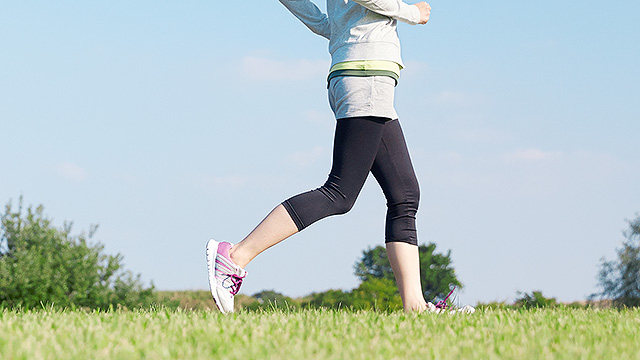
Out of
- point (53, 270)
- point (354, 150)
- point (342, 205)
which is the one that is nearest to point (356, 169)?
point (354, 150)

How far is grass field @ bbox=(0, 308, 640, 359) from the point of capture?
2838mm

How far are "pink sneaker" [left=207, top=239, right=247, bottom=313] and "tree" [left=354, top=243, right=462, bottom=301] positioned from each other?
12.4 metres

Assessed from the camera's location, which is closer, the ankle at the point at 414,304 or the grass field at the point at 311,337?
the grass field at the point at 311,337

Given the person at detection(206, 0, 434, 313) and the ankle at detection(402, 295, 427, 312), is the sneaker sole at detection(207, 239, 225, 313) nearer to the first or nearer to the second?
the person at detection(206, 0, 434, 313)

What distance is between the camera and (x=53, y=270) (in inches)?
571

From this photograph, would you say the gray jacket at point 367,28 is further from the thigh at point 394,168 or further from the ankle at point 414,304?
the ankle at point 414,304

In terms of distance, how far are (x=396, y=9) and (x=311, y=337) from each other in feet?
7.84

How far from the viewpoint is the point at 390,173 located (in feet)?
15.5

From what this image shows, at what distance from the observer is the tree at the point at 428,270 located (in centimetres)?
1698

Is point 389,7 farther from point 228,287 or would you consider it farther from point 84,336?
point 84,336

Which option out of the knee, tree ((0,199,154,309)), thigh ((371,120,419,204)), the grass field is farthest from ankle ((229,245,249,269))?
tree ((0,199,154,309))

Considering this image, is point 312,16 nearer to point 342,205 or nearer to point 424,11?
point 424,11

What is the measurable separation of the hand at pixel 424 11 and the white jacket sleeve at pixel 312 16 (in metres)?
0.71

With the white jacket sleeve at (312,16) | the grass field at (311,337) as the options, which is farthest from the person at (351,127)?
the grass field at (311,337)
